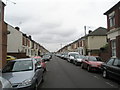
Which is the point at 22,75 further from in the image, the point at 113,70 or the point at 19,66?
the point at 113,70

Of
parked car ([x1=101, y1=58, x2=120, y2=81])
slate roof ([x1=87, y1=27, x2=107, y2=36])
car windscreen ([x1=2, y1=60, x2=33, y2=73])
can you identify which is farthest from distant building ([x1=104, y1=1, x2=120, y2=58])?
slate roof ([x1=87, y1=27, x2=107, y2=36])

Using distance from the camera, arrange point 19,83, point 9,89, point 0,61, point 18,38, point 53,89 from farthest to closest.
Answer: point 18,38
point 0,61
point 53,89
point 19,83
point 9,89

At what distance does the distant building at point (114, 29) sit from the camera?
66.8 ft

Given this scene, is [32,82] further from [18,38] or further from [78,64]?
[18,38]

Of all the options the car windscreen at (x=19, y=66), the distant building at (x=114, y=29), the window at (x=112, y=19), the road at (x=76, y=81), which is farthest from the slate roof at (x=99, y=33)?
the car windscreen at (x=19, y=66)

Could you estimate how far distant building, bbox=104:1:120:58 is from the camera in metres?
20.4

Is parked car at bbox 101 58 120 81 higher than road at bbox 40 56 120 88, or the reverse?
parked car at bbox 101 58 120 81

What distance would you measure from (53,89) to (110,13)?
706 inches

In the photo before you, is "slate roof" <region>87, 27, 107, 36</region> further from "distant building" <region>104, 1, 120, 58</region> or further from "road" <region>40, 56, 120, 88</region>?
"road" <region>40, 56, 120, 88</region>

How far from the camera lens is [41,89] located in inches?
305

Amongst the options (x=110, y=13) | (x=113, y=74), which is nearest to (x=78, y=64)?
(x=110, y=13)

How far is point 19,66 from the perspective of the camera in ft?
26.1

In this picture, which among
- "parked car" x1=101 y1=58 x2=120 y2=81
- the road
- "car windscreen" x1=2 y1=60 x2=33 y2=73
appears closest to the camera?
"car windscreen" x1=2 y1=60 x2=33 y2=73

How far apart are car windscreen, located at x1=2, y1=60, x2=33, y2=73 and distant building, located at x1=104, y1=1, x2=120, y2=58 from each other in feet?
48.2
